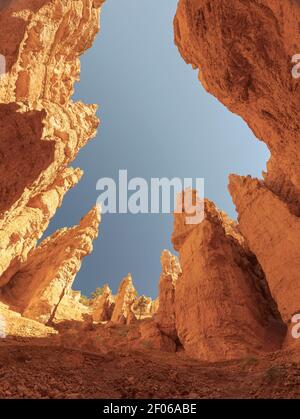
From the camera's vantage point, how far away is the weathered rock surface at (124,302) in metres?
36.6

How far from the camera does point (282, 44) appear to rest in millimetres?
12984

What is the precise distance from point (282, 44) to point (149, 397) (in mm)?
14846

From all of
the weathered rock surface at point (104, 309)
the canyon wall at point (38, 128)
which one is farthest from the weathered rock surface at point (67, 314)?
the canyon wall at point (38, 128)

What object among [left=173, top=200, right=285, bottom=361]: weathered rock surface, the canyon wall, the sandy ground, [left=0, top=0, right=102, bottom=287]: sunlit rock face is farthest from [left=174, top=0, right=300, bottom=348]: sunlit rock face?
the sandy ground

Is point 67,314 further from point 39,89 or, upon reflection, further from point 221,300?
point 39,89

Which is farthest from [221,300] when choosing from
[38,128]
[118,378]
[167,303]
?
[38,128]

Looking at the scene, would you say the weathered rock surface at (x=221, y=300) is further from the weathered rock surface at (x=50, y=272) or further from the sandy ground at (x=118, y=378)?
the weathered rock surface at (x=50, y=272)

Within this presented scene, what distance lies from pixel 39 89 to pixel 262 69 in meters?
14.5

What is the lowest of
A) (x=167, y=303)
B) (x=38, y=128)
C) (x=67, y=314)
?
(x=67, y=314)

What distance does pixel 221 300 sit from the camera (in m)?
22.2

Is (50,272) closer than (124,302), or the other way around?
(50,272)

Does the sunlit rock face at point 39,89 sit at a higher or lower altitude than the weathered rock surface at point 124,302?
higher

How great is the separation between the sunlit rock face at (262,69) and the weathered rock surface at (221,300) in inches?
109

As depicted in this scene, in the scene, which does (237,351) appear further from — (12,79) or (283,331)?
(12,79)
